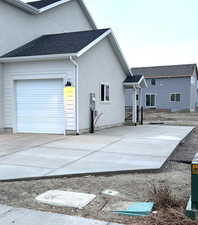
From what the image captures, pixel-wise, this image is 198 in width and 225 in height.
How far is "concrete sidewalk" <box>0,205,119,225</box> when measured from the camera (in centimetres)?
311

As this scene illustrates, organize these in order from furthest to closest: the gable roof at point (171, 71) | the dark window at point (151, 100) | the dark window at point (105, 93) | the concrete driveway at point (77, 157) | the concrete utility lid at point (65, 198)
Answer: the dark window at point (151, 100)
the gable roof at point (171, 71)
the dark window at point (105, 93)
the concrete driveway at point (77, 157)
the concrete utility lid at point (65, 198)

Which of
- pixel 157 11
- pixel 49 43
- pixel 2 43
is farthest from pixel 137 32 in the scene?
pixel 2 43

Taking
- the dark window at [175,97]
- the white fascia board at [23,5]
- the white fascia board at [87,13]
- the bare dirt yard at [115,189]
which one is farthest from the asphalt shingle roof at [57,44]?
the dark window at [175,97]

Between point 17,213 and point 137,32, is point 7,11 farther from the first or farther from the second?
point 137,32

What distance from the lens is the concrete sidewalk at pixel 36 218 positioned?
10.2 feet

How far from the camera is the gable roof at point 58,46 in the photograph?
33.8 ft

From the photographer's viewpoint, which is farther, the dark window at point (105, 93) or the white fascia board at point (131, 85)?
the white fascia board at point (131, 85)

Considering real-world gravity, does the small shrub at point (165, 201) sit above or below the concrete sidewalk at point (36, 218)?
above

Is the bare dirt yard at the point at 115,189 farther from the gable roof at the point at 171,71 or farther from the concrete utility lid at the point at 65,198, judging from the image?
the gable roof at the point at 171,71

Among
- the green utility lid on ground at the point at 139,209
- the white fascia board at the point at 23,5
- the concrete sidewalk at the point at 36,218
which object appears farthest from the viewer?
the white fascia board at the point at 23,5

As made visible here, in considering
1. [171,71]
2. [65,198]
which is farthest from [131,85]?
[171,71]

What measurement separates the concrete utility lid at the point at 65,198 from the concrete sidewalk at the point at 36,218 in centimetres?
31

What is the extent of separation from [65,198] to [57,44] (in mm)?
9119

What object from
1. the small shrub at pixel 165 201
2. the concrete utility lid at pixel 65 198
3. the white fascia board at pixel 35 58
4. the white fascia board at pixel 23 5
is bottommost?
the concrete utility lid at pixel 65 198
